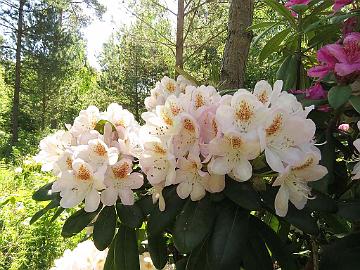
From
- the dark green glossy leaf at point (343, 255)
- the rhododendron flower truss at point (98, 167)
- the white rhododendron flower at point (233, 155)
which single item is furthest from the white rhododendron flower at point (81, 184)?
the dark green glossy leaf at point (343, 255)

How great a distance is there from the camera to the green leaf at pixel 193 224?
708 mm

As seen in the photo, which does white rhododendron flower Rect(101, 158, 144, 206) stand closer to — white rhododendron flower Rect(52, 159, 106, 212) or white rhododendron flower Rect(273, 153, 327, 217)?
white rhododendron flower Rect(52, 159, 106, 212)

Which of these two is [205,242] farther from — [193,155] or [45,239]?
[45,239]

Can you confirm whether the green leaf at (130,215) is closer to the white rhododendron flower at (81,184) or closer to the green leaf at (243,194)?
the white rhododendron flower at (81,184)

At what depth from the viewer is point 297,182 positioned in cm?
72

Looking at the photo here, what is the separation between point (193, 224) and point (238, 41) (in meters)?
1.52

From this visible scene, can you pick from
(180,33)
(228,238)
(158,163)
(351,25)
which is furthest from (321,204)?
(180,33)

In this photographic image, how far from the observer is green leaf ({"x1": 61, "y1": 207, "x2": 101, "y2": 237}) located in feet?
2.76

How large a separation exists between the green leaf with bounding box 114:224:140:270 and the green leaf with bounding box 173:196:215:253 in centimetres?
17

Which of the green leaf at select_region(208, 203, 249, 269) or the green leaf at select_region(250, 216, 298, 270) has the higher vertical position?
the green leaf at select_region(208, 203, 249, 269)

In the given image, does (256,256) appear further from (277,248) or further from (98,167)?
(98,167)

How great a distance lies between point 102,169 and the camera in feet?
2.56

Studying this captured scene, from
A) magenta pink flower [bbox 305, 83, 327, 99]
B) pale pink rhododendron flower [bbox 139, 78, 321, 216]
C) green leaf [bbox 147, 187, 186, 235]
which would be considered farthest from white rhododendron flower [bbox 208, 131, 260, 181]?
magenta pink flower [bbox 305, 83, 327, 99]

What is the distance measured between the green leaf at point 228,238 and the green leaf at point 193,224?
18 mm
